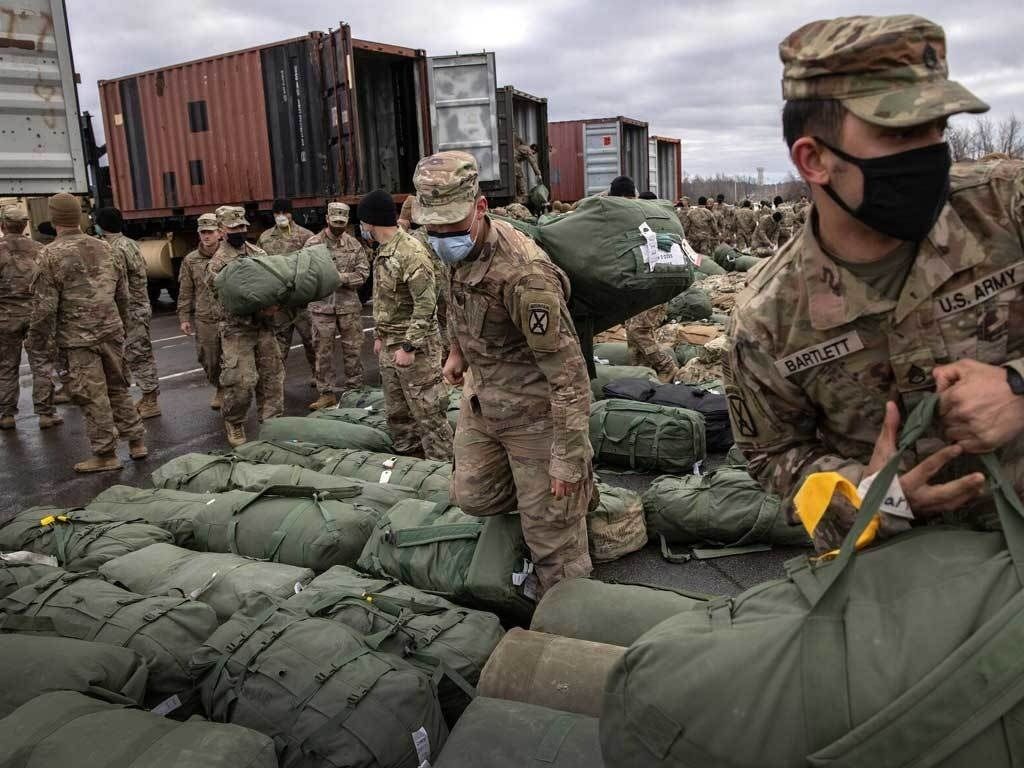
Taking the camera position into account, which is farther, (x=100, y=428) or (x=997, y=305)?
(x=100, y=428)

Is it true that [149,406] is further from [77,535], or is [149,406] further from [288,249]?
[77,535]

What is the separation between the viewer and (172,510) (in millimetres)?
3971

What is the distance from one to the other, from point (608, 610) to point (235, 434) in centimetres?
448

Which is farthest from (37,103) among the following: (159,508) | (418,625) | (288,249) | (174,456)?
(418,625)

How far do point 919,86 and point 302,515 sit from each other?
2900 millimetres

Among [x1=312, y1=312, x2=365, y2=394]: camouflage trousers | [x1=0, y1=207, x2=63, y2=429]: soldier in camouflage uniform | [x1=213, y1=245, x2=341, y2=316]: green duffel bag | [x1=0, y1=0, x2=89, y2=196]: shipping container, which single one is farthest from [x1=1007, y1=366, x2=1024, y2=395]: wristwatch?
[x1=0, y1=207, x2=63, y2=429]: soldier in camouflage uniform

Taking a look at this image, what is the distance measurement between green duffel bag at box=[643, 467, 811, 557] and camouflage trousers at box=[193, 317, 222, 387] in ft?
16.0

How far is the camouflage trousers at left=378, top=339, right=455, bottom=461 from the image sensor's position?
523 centimetres

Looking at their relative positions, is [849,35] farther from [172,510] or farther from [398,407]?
[398,407]

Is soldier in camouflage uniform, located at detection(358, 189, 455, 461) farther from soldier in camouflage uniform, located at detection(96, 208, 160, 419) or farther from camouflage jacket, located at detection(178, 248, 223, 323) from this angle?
soldier in camouflage uniform, located at detection(96, 208, 160, 419)

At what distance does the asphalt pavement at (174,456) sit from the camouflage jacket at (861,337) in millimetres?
1632

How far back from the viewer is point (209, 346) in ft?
25.0

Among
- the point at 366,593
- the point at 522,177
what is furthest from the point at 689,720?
the point at 522,177

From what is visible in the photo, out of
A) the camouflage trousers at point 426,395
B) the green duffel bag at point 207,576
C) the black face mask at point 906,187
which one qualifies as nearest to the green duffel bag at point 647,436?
the camouflage trousers at point 426,395
